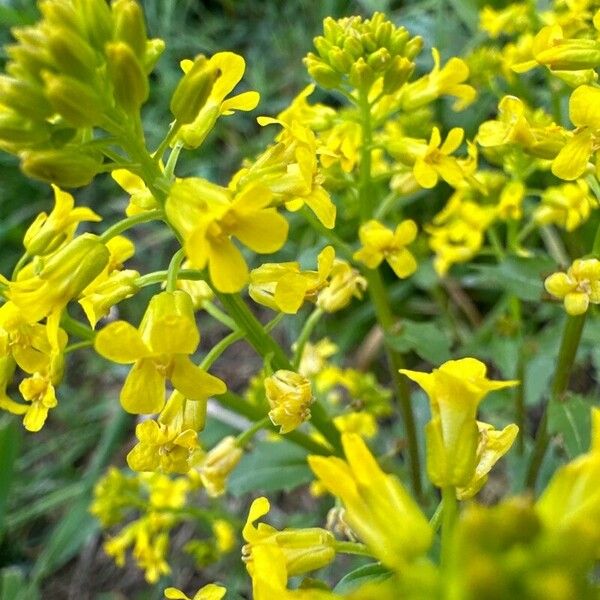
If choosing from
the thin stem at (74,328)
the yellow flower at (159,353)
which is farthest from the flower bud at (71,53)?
the thin stem at (74,328)

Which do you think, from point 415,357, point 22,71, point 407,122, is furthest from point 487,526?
point 415,357

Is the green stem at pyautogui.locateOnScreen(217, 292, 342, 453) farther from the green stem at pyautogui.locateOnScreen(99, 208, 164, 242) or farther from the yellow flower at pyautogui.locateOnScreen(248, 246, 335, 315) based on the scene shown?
the green stem at pyautogui.locateOnScreen(99, 208, 164, 242)

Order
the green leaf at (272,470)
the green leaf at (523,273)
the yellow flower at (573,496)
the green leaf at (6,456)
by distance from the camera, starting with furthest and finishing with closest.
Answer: the green leaf at (6,456) < the green leaf at (272,470) < the green leaf at (523,273) < the yellow flower at (573,496)

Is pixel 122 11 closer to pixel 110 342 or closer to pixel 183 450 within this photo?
pixel 110 342

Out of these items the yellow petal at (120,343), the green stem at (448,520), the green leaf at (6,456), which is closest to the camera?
the green stem at (448,520)

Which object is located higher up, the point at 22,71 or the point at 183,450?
the point at 22,71

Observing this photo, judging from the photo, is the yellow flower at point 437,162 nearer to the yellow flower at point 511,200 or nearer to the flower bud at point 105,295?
the yellow flower at point 511,200

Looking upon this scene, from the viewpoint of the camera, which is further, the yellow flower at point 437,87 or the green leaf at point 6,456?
the green leaf at point 6,456
